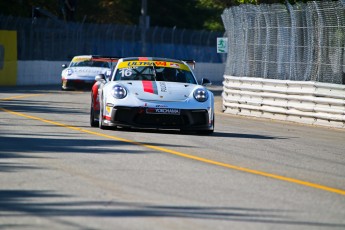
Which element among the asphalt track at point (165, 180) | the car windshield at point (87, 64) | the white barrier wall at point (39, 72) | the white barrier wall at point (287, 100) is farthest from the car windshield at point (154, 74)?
the white barrier wall at point (39, 72)

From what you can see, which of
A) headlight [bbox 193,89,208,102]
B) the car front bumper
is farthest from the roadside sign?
the car front bumper

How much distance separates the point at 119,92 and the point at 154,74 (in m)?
1.40

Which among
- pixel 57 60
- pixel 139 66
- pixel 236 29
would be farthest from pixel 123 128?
pixel 57 60

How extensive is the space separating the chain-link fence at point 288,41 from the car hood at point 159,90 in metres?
5.61

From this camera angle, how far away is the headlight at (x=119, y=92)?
53.7 ft

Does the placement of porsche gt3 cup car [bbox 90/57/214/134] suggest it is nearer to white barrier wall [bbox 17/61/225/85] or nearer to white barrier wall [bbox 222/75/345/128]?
white barrier wall [bbox 222/75/345/128]

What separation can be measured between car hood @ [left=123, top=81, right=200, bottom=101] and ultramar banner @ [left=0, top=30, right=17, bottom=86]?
89.8 feet

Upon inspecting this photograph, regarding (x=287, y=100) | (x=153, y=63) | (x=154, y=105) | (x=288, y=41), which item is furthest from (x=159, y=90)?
(x=288, y=41)

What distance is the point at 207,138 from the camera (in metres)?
16.1

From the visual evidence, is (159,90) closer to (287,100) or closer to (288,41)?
(287,100)

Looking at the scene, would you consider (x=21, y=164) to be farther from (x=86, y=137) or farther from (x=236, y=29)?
(x=236, y=29)

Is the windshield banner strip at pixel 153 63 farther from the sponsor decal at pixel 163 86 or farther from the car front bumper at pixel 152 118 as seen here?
the car front bumper at pixel 152 118

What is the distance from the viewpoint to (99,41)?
169 ft

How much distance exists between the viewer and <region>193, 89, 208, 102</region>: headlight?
1659cm
